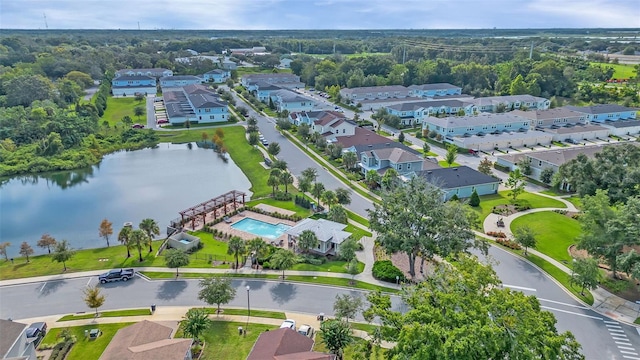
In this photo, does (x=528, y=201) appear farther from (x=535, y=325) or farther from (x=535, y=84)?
(x=535, y=84)

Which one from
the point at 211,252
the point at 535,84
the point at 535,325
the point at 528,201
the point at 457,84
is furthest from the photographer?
the point at 457,84

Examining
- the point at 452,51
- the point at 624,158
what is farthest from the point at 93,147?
the point at 452,51

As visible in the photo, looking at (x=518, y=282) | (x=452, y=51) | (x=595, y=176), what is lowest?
(x=518, y=282)

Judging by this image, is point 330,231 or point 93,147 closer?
point 330,231

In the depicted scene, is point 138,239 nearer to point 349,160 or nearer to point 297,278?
point 297,278

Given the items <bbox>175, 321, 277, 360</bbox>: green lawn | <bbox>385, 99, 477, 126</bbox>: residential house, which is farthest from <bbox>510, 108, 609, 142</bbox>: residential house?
<bbox>175, 321, 277, 360</bbox>: green lawn

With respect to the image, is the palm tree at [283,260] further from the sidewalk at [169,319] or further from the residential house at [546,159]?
the residential house at [546,159]

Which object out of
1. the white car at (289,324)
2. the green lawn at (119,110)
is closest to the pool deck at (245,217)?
the white car at (289,324)
